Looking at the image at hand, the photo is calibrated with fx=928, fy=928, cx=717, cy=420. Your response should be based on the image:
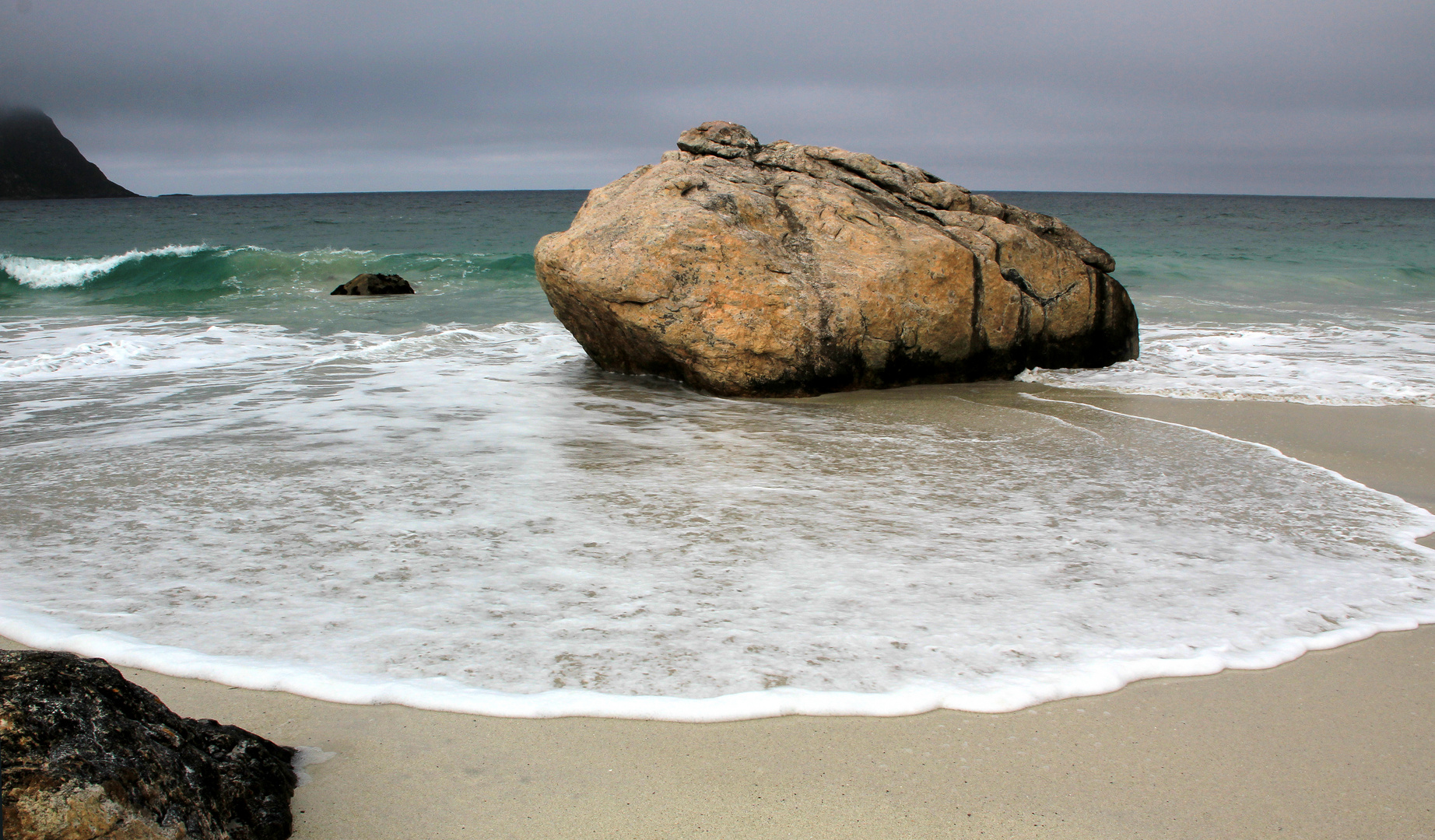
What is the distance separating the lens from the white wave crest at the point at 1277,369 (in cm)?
573

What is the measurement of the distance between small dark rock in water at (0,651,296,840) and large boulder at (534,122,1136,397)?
4.07 m

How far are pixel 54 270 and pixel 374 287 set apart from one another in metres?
7.17

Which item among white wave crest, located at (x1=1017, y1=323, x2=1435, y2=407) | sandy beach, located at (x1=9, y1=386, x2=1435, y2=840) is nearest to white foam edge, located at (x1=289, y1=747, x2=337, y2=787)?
sandy beach, located at (x1=9, y1=386, x2=1435, y2=840)

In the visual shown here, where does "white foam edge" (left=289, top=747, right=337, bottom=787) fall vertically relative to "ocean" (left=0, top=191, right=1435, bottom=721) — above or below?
below

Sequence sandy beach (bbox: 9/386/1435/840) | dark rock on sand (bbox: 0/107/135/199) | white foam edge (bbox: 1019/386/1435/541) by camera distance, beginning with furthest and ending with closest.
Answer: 1. dark rock on sand (bbox: 0/107/135/199)
2. white foam edge (bbox: 1019/386/1435/541)
3. sandy beach (bbox: 9/386/1435/840)

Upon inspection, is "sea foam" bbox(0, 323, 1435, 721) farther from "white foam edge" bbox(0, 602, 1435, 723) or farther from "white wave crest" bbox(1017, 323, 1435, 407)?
"white wave crest" bbox(1017, 323, 1435, 407)

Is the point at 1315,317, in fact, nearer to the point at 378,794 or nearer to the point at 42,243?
the point at 378,794

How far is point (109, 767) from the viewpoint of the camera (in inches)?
52.3

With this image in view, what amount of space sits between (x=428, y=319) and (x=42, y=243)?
21.2m

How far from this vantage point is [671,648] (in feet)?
7.45

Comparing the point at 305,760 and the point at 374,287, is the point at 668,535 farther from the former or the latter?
the point at 374,287

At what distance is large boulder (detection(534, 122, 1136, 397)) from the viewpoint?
17.8 ft


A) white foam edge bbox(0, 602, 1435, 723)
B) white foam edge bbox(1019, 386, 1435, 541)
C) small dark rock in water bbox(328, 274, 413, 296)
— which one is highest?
small dark rock in water bbox(328, 274, 413, 296)

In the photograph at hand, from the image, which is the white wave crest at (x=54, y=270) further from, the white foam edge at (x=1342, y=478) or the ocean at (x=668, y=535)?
the white foam edge at (x=1342, y=478)
